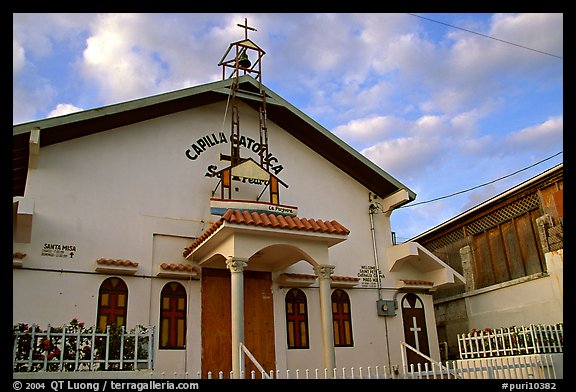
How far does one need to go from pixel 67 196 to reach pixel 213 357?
471 centimetres

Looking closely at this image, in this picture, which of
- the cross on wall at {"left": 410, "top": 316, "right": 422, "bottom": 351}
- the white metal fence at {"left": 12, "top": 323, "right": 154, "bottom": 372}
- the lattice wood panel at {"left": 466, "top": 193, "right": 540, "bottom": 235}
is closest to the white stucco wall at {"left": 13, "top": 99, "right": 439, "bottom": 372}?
the cross on wall at {"left": 410, "top": 316, "right": 422, "bottom": 351}

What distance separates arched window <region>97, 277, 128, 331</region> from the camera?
10.8 meters

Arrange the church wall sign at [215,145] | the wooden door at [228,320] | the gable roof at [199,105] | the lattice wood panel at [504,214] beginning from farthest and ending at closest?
the lattice wood panel at [504,214], the church wall sign at [215,145], the wooden door at [228,320], the gable roof at [199,105]

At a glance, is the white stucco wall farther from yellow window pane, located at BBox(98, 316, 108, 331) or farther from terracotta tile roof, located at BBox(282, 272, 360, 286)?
terracotta tile roof, located at BBox(282, 272, 360, 286)

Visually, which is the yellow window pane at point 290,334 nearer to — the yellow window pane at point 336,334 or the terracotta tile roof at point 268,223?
the yellow window pane at point 336,334

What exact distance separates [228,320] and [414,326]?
560 cm

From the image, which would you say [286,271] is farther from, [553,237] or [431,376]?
[553,237]

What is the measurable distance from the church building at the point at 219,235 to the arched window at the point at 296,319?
0.03 metres

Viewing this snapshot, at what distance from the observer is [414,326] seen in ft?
47.5

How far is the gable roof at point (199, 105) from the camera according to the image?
11.0m

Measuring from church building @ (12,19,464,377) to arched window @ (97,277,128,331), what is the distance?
0.02m

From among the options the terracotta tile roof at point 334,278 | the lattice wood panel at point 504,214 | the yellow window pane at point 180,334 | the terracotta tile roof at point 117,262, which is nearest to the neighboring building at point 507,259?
the lattice wood panel at point 504,214

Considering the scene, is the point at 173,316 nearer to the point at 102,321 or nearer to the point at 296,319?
the point at 102,321
